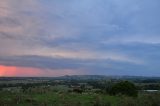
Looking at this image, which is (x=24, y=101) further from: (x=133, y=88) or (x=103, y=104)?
(x=133, y=88)

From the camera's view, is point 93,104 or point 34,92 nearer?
point 93,104

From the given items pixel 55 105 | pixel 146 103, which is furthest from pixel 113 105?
pixel 55 105

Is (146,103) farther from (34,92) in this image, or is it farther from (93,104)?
(34,92)

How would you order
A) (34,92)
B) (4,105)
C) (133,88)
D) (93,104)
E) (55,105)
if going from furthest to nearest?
(133,88), (34,92), (93,104), (55,105), (4,105)

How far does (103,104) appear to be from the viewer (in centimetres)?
2280

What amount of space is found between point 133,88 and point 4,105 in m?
17.7

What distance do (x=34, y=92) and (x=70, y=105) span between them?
11.1m

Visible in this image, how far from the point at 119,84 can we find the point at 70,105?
15.0 metres

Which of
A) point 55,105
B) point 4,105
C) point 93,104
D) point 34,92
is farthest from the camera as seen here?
point 34,92

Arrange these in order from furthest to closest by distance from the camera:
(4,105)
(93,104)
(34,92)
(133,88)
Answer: (133,88), (34,92), (93,104), (4,105)

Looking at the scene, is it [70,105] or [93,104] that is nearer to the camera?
[70,105]

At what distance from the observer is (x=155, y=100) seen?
984 inches

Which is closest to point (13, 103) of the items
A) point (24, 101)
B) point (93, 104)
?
point (24, 101)

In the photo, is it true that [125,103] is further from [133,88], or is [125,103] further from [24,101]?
[133,88]
